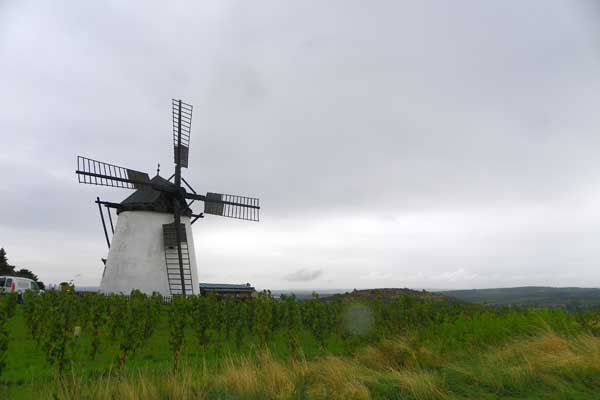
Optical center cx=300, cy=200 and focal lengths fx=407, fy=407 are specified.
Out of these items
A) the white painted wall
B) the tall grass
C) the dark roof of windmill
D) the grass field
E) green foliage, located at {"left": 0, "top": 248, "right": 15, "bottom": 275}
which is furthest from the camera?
green foliage, located at {"left": 0, "top": 248, "right": 15, "bottom": 275}

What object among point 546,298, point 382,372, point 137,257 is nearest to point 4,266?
point 137,257

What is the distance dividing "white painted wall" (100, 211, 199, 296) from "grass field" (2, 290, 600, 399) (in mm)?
9112

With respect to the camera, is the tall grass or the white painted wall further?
the white painted wall

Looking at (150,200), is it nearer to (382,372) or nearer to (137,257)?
(137,257)

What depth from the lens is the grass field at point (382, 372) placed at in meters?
6.07

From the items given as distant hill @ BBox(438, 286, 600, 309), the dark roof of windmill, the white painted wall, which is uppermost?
the dark roof of windmill

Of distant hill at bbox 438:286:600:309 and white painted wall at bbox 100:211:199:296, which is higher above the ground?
white painted wall at bbox 100:211:199:296

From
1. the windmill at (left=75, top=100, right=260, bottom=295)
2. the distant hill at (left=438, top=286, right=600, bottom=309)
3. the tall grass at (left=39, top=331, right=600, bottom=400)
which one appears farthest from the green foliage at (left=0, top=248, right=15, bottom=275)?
the distant hill at (left=438, top=286, right=600, bottom=309)

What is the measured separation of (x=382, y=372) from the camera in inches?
310

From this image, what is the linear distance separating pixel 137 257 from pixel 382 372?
1696 cm

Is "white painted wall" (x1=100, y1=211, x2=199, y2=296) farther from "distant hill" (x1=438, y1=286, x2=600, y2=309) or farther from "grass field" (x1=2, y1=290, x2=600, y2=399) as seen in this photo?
"distant hill" (x1=438, y1=286, x2=600, y2=309)

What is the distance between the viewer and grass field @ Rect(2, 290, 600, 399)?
607 cm

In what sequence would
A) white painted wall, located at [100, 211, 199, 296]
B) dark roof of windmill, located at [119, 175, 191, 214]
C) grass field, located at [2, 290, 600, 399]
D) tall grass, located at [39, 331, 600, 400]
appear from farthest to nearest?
dark roof of windmill, located at [119, 175, 191, 214] → white painted wall, located at [100, 211, 199, 296] → grass field, located at [2, 290, 600, 399] → tall grass, located at [39, 331, 600, 400]

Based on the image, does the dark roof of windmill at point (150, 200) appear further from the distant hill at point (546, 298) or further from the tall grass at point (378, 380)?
the distant hill at point (546, 298)
